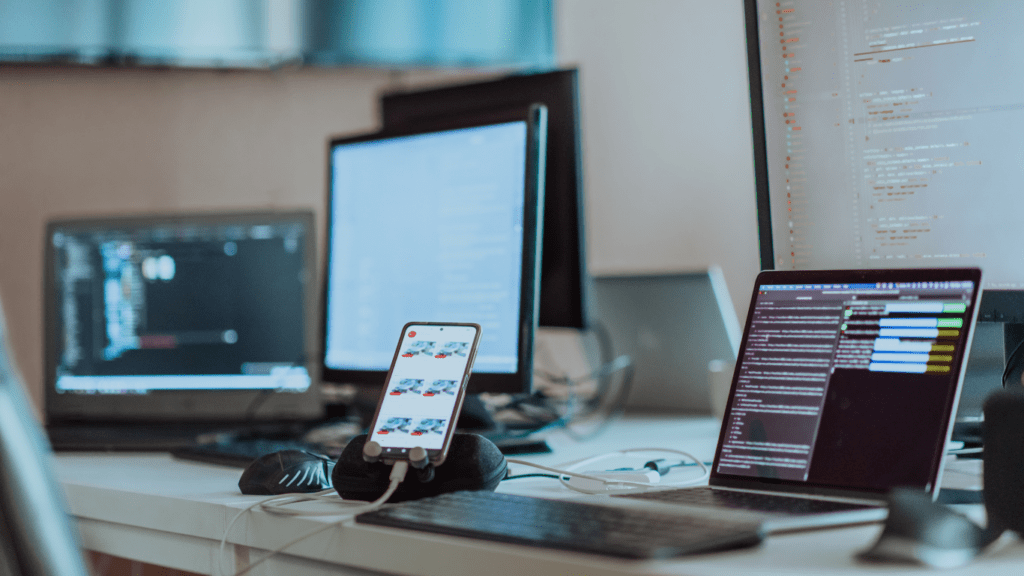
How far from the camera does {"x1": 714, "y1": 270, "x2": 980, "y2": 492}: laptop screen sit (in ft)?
2.41

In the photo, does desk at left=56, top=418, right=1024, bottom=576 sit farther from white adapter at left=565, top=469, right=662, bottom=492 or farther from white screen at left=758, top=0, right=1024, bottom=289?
white screen at left=758, top=0, right=1024, bottom=289

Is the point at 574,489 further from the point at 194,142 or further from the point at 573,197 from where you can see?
the point at 194,142

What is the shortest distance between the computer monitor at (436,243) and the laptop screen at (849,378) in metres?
0.34

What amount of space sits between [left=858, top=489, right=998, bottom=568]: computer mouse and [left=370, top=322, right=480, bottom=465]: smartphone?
375 mm

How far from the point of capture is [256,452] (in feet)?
3.70

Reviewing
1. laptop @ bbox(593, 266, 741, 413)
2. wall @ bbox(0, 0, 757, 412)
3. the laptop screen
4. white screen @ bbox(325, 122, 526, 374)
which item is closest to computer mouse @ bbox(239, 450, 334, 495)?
white screen @ bbox(325, 122, 526, 374)

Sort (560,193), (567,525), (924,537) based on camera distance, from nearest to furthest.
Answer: (924,537) < (567,525) < (560,193)

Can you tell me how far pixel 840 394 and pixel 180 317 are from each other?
107 centimetres

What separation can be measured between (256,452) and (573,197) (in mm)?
560

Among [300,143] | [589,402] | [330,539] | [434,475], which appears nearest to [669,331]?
[589,402]

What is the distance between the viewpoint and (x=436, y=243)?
1.21 metres

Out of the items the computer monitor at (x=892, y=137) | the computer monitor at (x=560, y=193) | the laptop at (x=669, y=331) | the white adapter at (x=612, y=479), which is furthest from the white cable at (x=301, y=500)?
the laptop at (x=669, y=331)

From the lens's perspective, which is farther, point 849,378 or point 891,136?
point 891,136

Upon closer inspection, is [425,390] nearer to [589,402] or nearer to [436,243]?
[436,243]
